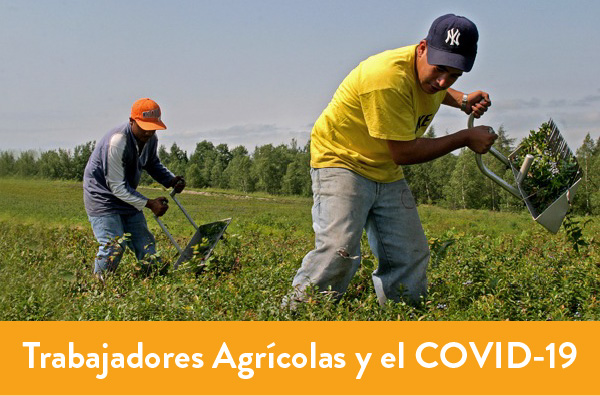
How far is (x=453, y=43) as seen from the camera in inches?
144

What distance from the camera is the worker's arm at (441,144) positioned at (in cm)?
389

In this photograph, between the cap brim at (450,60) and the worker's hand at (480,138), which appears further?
the worker's hand at (480,138)

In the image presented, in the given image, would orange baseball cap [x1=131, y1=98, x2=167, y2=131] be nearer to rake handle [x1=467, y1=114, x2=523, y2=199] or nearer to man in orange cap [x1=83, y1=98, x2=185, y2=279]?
man in orange cap [x1=83, y1=98, x2=185, y2=279]

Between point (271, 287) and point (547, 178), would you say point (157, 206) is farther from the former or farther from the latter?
point (547, 178)

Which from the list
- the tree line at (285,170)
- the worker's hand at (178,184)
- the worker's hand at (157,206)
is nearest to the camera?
the worker's hand at (157,206)

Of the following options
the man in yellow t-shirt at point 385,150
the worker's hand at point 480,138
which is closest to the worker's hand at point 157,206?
the man in yellow t-shirt at point 385,150

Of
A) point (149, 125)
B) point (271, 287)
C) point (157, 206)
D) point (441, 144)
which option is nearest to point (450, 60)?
point (441, 144)

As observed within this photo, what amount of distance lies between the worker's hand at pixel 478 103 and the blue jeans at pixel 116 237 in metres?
2.69

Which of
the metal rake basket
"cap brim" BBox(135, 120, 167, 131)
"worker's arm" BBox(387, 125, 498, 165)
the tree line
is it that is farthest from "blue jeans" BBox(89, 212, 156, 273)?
the tree line

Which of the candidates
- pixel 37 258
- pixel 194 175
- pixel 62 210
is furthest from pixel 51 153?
pixel 37 258

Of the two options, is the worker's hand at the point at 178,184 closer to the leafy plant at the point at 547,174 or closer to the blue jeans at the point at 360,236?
the blue jeans at the point at 360,236

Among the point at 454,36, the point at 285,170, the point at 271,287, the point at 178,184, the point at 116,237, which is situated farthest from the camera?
the point at 285,170

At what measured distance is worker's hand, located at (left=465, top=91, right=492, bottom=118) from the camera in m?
4.34

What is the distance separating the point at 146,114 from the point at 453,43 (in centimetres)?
275
